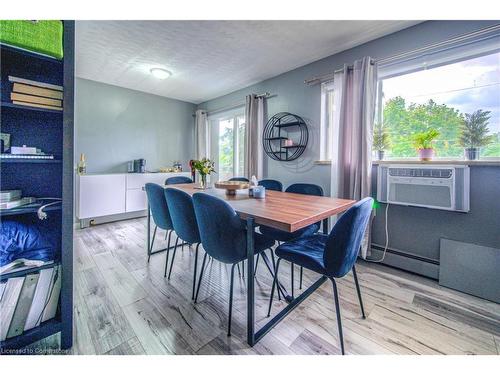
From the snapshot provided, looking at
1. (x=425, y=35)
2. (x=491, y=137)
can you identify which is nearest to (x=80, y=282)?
(x=491, y=137)

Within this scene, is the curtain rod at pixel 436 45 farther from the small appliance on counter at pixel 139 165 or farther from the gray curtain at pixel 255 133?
the small appliance on counter at pixel 139 165

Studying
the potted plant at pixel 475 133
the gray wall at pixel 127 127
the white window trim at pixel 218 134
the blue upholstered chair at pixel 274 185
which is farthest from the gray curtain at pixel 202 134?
the potted plant at pixel 475 133

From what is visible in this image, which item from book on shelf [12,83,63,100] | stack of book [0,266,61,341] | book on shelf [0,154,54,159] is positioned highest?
book on shelf [12,83,63,100]

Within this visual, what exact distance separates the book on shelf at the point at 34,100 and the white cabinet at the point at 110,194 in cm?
265

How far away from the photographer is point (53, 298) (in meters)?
1.22

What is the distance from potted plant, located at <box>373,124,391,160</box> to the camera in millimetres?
2334

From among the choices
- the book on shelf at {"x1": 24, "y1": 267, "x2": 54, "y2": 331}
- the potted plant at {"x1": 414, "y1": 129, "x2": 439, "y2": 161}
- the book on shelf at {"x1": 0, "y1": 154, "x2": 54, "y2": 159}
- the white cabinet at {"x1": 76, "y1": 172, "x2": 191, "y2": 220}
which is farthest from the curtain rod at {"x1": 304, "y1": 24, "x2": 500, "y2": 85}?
the white cabinet at {"x1": 76, "y1": 172, "x2": 191, "y2": 220}

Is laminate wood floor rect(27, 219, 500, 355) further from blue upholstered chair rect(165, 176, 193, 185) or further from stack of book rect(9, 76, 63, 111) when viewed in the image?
stack of book rect(9, 76, 63, 111)

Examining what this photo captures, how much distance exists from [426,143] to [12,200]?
10.1 ft

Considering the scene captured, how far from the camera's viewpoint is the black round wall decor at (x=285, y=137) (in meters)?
3.10

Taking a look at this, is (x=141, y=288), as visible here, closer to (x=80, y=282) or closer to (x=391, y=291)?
(x=80, y=282)

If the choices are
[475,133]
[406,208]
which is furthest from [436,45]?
[406,208]

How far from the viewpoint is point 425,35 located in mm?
2082

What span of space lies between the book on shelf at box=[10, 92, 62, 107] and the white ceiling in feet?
5.09
